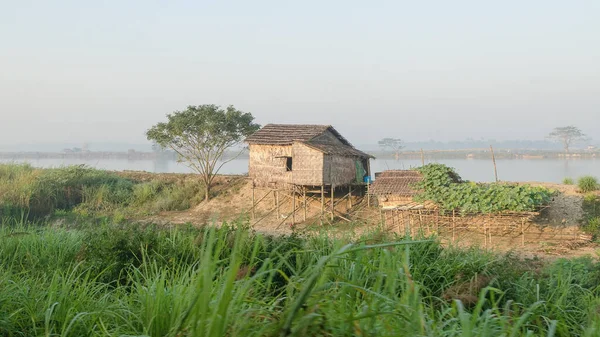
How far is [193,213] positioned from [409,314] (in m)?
24.4

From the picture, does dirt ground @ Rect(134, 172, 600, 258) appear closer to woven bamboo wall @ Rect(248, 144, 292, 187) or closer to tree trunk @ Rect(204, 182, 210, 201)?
tree trunk @ Rect(204, 182, 210, 201)

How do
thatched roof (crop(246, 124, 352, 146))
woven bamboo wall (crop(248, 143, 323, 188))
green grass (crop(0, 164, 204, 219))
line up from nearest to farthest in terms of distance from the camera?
woven bamboo wall (crop(248, 143, 323, 188)) < thatched roof (crop(246, 124, 352, 146)) < green grass (crop(0, 164, 204, 219))

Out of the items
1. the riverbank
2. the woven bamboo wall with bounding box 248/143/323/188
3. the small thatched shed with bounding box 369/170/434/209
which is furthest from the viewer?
the woven bamboo wall with bounding box 248/143/323/188

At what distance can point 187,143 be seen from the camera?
2745cm

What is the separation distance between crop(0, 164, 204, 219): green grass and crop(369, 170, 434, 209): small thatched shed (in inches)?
459

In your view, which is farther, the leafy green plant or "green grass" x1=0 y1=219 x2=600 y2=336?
the leafy green plant

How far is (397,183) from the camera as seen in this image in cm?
1844

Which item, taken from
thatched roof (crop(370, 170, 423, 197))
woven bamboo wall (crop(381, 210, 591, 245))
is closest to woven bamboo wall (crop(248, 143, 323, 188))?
thatched roof (crop(370, 170, 423, 197))

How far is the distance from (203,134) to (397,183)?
12.4 meters

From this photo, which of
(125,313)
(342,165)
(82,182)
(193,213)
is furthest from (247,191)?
(125,313)

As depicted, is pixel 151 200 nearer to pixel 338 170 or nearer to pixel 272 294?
pixel 338 170

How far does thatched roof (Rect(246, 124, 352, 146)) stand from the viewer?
76.0 ft

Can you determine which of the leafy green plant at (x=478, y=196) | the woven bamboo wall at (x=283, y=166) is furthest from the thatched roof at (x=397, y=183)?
the woven bamboo wall at (x=283, y=166)

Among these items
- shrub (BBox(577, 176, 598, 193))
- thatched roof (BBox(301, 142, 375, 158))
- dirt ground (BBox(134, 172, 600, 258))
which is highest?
thatched roof (BBox(301, 142, 375, 158))
